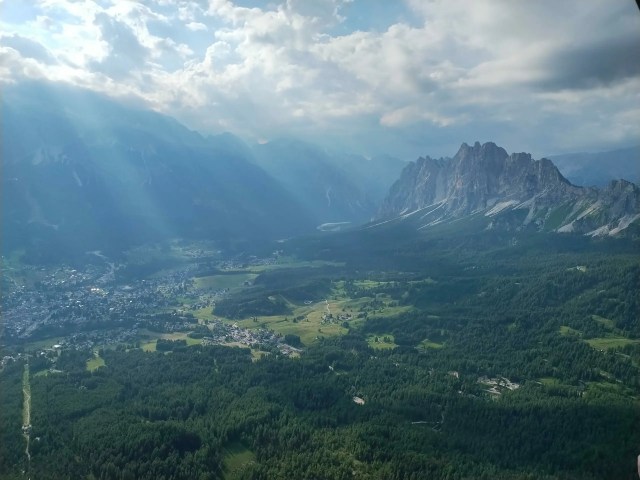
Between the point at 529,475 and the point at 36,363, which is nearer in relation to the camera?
the point at 529,475

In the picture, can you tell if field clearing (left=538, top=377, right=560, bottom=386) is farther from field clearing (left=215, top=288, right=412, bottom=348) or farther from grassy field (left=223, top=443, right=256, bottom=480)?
grassy field (left=223, top=443, right=256, bottom=480)

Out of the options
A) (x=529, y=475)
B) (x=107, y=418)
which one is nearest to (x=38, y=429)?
(x=107, y=418)

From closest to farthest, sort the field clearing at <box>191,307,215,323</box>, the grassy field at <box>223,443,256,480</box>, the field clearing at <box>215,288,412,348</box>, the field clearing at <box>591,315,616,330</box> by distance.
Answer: the grassy field at <box>223,443,256,480</box> → the field clearing at <box>591,315,616,330</box> → the field clearing at <box>215,288,412,348</box> → the field clearing at <box>191,307,215,323</box>

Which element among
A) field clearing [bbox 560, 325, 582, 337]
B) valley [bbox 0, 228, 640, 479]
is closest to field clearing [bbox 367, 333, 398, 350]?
valley [bbox 0, 228, 640, 479]

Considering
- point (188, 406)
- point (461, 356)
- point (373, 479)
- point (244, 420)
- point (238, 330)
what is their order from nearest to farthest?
point (373, 479)
point (244, 420)
point (188, 406)
point (461, 356)
point (238, 330)

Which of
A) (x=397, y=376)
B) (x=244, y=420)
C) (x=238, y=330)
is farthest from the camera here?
(x=238, y=330)

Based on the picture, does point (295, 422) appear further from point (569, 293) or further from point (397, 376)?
point (569, 293)
